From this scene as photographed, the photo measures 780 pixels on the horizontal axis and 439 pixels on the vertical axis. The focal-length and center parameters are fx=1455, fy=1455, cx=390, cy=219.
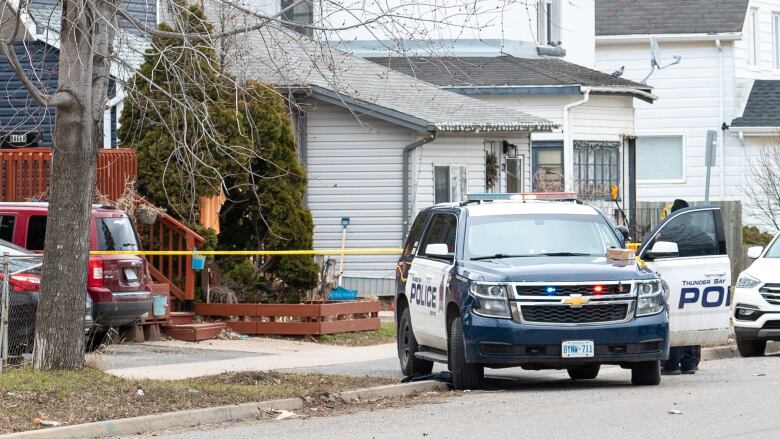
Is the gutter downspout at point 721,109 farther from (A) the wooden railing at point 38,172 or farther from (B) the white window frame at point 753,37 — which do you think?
(A) the wooden railing at point 38,172

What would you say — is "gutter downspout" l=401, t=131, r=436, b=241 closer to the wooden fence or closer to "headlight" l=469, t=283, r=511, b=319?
the wooden fence

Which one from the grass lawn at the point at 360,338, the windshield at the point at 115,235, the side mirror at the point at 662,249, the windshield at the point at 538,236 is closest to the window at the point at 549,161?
the grass lawn at the point at 360,338

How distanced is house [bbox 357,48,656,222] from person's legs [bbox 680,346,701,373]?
13.7 metres

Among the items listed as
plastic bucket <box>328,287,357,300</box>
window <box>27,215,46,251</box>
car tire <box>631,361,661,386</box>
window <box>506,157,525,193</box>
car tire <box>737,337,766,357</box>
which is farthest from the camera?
window <box>506,157,525,193</box>

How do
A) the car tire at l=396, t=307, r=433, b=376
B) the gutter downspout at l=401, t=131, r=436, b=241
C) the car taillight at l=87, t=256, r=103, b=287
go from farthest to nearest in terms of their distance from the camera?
the gutter downspout at l=401, t=131, r=436, b=241 < the car taillight at l=87, t=256, r=103, b=287 < the car tire at l=396, t=307, r=433, b=376

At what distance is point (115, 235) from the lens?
18.7 meters

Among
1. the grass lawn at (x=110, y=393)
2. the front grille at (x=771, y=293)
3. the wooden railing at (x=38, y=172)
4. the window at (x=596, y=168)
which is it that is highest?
the window at (x=596, y=168)

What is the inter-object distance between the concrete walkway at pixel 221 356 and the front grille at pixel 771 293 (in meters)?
5.02

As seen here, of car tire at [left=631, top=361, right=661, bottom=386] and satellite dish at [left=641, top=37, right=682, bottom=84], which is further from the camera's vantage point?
satellite dish at [left=641, top=37, right=682, bottom=84]

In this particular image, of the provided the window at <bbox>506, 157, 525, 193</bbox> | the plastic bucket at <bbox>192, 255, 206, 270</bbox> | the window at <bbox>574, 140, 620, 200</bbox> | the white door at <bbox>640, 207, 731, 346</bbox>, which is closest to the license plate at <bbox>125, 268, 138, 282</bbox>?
the plastic bucket at <bbox>192, 255, 206, 270</bbox>

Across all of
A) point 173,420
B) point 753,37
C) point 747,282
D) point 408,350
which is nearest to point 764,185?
point 753,37

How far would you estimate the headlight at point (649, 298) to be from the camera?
14078mm

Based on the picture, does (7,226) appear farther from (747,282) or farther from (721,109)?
(721,109)

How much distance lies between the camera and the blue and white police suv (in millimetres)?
13812
